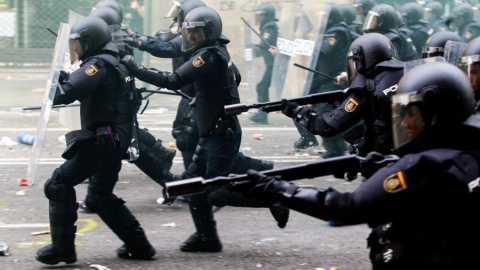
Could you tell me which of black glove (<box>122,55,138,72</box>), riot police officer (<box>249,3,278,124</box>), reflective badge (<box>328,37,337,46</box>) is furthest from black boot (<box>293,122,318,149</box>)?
black glove (<box>122,55,138,72</box>)

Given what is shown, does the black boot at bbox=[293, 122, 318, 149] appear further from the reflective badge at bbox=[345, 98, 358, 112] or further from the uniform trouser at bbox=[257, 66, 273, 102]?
the reflective badge at bbox=[345, 98, 358, 112]

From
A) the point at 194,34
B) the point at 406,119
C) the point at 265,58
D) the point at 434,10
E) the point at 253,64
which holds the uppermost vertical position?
the point at 406,119

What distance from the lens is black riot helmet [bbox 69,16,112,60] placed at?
19.1ft

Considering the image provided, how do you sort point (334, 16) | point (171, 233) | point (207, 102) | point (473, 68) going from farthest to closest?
point (334, 16) < point (171, 233) < point (207, 102) < point (473, 68)

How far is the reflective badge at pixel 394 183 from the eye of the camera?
2.90 meters

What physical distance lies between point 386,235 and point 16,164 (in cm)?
663

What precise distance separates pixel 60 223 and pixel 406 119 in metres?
3.08

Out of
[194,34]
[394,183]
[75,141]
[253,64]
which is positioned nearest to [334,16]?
[253,64]

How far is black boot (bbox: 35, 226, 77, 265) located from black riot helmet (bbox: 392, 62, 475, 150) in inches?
119

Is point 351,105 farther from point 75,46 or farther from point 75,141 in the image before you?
point 75,46

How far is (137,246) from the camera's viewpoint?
18.4ft

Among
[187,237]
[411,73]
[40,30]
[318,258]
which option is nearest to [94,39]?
[187,237]

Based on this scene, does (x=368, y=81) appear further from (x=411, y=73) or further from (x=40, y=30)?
(x=40, y=30)

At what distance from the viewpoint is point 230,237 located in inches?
249
